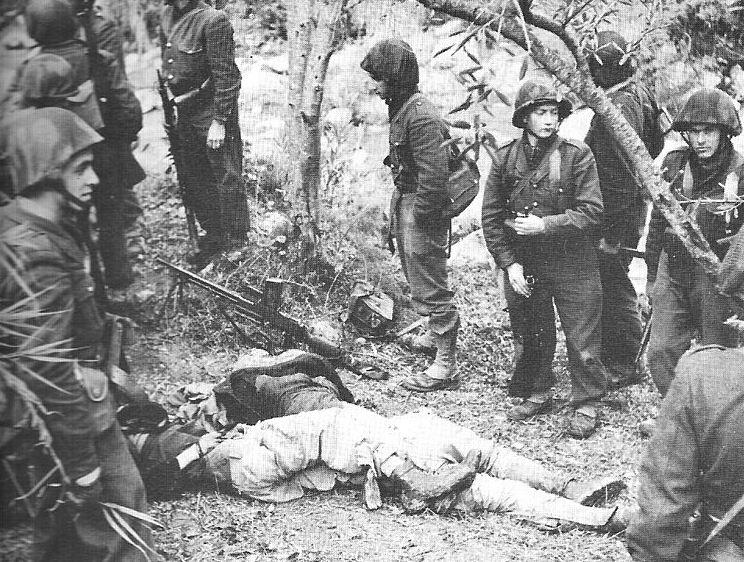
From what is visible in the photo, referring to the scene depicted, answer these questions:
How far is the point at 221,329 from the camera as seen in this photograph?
12.9ft

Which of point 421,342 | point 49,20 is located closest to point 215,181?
point 49,20

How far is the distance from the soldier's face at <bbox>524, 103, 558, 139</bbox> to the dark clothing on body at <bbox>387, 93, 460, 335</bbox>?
566 millimetres

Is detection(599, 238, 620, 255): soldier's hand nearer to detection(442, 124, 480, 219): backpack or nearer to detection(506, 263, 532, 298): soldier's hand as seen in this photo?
detection(506, 263, 532, 298): soldier's hand

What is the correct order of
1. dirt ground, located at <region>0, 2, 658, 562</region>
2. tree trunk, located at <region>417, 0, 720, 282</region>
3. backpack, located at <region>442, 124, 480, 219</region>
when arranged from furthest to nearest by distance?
backpack, located at <region>442, 124, 480, 219</region> < tree trunk, located at <region>417, 0, 720, 282</region> < dirt ground, located at <region>0, 2, 658, 562</region>

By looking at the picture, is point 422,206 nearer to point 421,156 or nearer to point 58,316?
point 421,156

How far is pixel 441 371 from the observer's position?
4570 mm

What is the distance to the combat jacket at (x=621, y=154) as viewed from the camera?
4699 millimetres

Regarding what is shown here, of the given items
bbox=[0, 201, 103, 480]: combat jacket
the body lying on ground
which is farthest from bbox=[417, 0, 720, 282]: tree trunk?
bbox=[0, 201, 103, 480]: combat jacket

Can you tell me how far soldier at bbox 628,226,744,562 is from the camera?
252 cm

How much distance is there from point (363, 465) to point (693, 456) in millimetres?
1709

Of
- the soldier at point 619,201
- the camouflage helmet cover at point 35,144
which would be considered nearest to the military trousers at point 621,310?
the soldier at point 619,201

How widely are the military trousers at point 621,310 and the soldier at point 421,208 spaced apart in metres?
1.08

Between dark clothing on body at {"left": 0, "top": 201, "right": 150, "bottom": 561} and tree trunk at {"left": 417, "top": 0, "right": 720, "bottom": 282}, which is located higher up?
tree trunk at {"left": 417, "top": 0, "right": 720, "bottom": 282}

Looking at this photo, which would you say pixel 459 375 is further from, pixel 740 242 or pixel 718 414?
pixel 718 414
